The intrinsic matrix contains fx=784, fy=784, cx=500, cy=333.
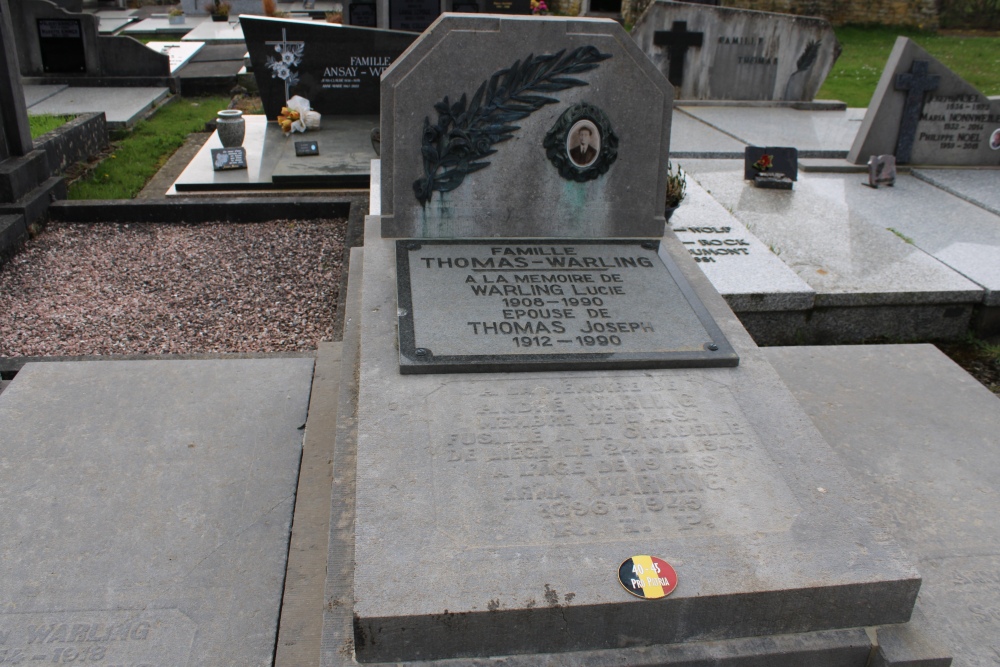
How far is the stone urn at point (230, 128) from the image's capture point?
7512mm

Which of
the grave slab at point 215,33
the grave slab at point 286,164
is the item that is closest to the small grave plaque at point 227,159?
the grave slab at point 286,164

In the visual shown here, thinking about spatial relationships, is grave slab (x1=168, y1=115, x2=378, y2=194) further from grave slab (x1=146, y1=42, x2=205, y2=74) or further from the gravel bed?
grave slab (x1=146, y1=42, x2=205, y2=74)

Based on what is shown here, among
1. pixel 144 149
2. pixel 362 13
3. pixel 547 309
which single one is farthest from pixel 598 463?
pixel 362 13

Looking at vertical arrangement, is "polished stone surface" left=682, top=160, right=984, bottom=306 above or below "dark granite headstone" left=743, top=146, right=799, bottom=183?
below

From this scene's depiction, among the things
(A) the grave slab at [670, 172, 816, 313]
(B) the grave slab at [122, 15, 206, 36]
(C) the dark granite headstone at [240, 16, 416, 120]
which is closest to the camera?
(A) the grave slab at [670, 172, 816, 313]

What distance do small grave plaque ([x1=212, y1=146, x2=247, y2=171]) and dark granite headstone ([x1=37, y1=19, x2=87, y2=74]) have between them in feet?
15.5

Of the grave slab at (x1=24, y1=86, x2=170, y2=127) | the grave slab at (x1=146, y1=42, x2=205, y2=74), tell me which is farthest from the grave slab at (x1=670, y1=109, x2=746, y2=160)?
the grave slab at (x1=146, y1=42, x2=205, y2=74)

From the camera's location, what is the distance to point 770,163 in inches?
265

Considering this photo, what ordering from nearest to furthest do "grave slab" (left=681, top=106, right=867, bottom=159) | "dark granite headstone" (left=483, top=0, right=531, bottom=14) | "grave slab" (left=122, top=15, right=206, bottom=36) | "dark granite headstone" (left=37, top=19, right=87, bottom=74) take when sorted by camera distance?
"grave slab" (left=681, top=106, right=867, bottom=159)
"dark granite headstone" (left=37, top=19, right=87, bottom=74)
"dark granite headstone" (left=483, top=0, right=531, bottom=14)
"grave slab" (left=122, top=15, right=206, bottom=36)

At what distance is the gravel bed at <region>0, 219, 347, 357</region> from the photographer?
4707 millimetres

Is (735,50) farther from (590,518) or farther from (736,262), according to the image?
A: (590,518)

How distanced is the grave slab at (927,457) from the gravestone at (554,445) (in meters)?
0.37

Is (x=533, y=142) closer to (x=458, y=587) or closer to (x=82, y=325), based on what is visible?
(x=458, y=587)

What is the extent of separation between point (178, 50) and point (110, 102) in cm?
424
